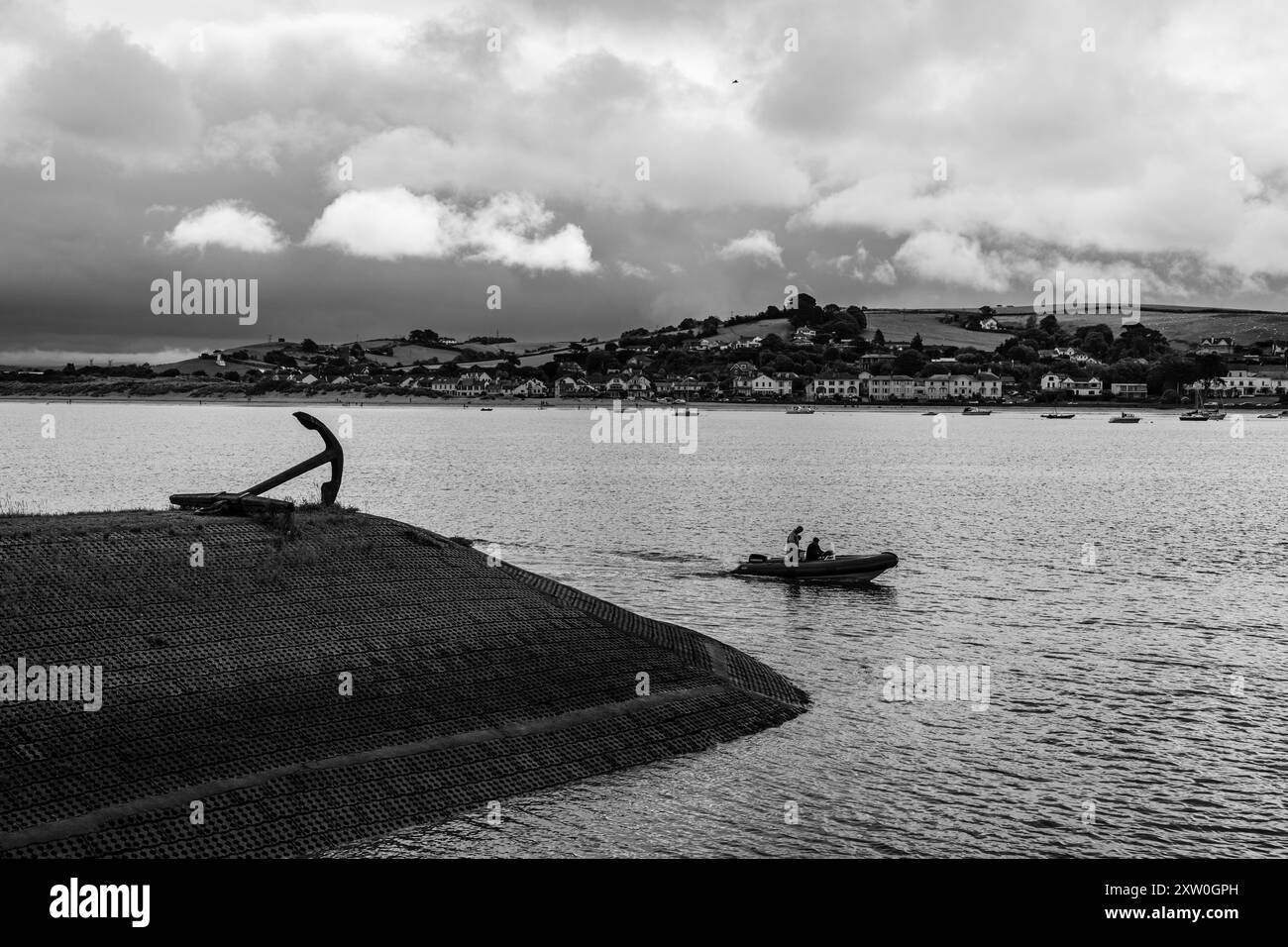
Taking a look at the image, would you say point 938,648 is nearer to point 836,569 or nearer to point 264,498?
point 836,569

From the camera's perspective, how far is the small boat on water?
160 feet

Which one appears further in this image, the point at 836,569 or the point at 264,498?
the point at 836,569

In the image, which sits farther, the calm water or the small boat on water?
the small boat on water

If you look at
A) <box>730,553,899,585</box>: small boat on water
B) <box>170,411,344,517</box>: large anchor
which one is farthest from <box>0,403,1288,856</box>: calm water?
<box>170,411,344,517</box>: large anchor

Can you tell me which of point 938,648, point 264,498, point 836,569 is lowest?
point 938,648

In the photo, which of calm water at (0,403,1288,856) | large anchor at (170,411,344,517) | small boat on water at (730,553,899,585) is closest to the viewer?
calm water at (0,403,1288,856)

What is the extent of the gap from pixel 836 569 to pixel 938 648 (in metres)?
11.6

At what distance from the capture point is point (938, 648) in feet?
122

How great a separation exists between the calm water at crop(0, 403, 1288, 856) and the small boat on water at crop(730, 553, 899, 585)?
1.00 m

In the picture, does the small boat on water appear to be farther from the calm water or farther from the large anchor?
the large anchor

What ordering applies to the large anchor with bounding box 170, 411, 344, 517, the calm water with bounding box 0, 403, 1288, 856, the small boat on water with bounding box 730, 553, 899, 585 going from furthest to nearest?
the small boat on water with bounding box 730, 553, 899, 585
the large anchor with bounding box 170, 411, 344, 517
the calm water with bounding box 0, 403, 1288, 856

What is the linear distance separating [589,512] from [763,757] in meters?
53.8

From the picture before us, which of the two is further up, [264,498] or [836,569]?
[264,498]

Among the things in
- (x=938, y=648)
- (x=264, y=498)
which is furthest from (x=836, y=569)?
(x=264, y=498)
